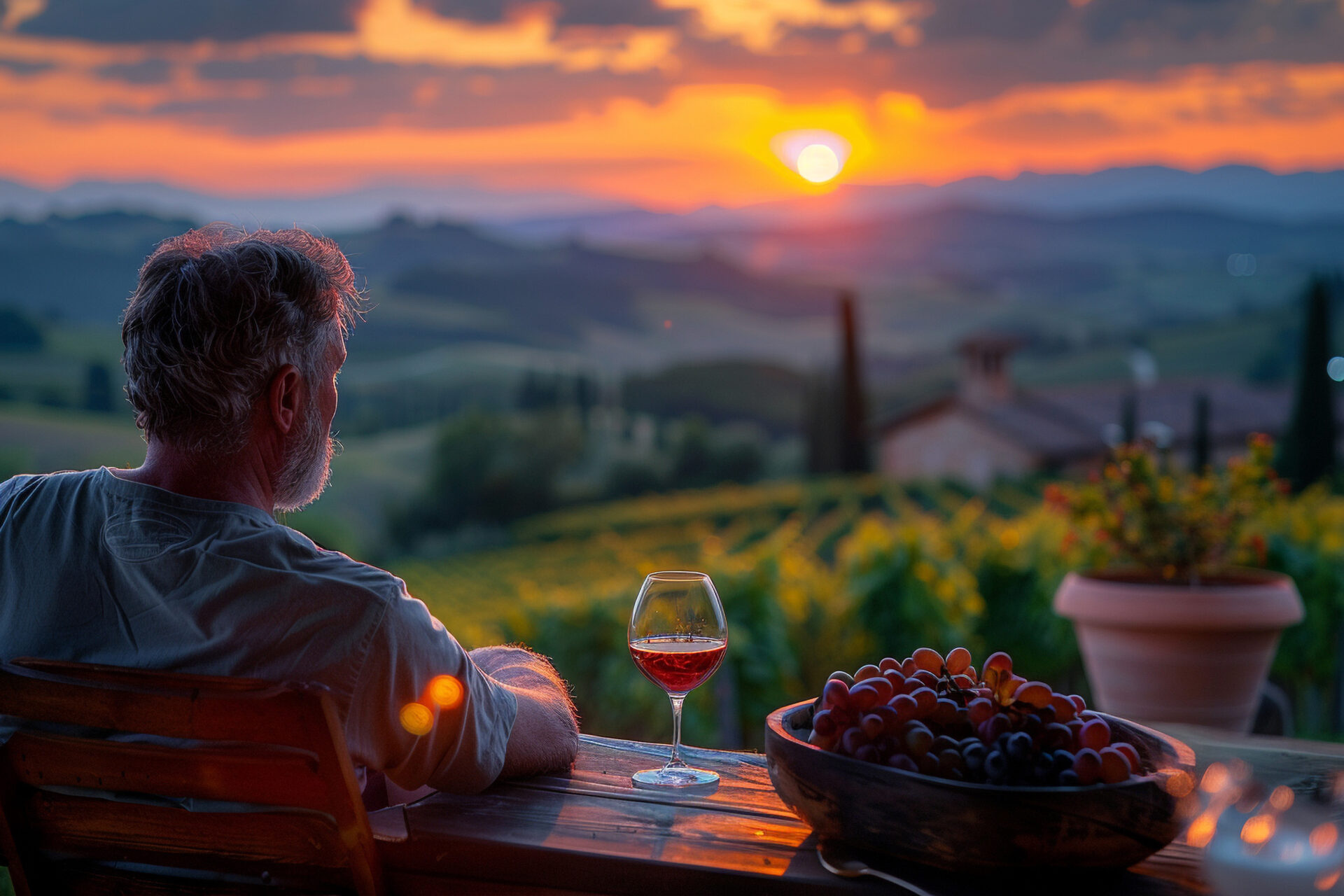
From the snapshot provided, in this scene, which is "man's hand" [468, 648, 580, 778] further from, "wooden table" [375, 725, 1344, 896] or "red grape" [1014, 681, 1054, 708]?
"red grape" [1014, 681, 1054, 708]

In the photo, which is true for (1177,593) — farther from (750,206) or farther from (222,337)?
(750,206)

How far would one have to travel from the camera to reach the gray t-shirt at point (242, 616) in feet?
3.53

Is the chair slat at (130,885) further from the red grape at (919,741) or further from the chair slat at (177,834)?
the red grape at (919,741)

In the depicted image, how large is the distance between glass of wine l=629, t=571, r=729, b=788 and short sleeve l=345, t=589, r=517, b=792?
0.62ft

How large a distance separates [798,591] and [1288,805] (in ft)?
13.3

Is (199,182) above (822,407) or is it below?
above

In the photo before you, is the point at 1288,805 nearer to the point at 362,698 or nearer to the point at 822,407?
the point at 362,698

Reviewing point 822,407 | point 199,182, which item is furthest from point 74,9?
point 822,407

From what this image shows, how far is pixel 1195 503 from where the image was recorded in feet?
11.6

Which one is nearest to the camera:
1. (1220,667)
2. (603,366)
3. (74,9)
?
(1220,667)

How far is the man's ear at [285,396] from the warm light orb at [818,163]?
32.7 ft

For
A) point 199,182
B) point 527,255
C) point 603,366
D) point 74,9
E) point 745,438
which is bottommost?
point 745,438

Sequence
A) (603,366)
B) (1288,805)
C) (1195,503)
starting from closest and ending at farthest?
(1288,805) < (1195,503) < (603,366)

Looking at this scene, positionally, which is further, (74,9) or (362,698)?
(74,9)
